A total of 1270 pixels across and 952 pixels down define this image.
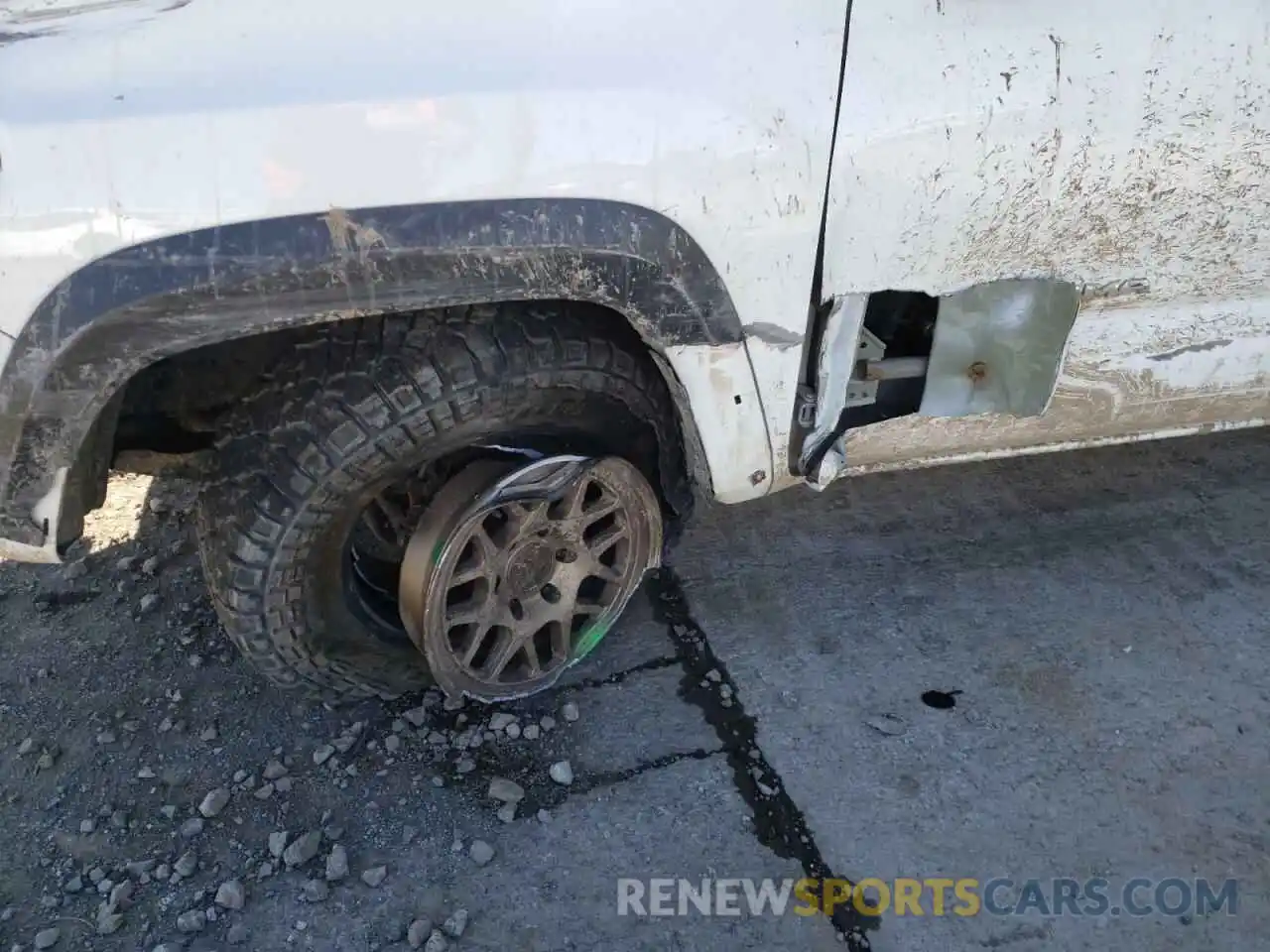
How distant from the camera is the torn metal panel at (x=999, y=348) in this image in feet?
7.05

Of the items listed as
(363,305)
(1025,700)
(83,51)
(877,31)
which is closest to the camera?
(83,51)

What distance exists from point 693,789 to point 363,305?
1254 mm

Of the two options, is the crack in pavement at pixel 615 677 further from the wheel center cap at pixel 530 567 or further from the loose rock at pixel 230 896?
the loose rock at pixel 230 896

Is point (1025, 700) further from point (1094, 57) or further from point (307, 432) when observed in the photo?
point (307, 432)

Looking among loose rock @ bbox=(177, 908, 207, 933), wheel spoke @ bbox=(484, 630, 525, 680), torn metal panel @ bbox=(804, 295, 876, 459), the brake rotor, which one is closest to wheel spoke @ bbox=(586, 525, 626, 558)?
the brake rotor

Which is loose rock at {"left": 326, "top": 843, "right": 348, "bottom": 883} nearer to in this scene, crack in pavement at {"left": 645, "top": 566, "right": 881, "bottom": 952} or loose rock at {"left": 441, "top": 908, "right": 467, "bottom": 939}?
loose rock at {"left": 441, "top": 908, "right": 467, "bottom": 939}

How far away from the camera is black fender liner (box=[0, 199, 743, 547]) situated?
1586 mm

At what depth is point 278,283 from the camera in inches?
63.9

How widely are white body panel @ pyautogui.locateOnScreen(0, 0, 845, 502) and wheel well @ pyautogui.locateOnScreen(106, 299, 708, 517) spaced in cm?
34

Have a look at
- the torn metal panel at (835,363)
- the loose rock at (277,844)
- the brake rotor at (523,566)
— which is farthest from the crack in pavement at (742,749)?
the loose rock at (277,844)

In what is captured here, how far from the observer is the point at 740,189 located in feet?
5.89

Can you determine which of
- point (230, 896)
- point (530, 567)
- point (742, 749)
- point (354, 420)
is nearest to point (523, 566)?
point (530, 567)

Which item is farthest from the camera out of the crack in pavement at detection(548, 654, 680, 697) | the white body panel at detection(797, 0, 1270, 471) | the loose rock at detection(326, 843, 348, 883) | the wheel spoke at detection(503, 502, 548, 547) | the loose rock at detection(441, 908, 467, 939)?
the crack in pavement at detection(548, 654, 680, 697)

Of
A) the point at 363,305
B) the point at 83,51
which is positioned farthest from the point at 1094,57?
the point at 83,51
